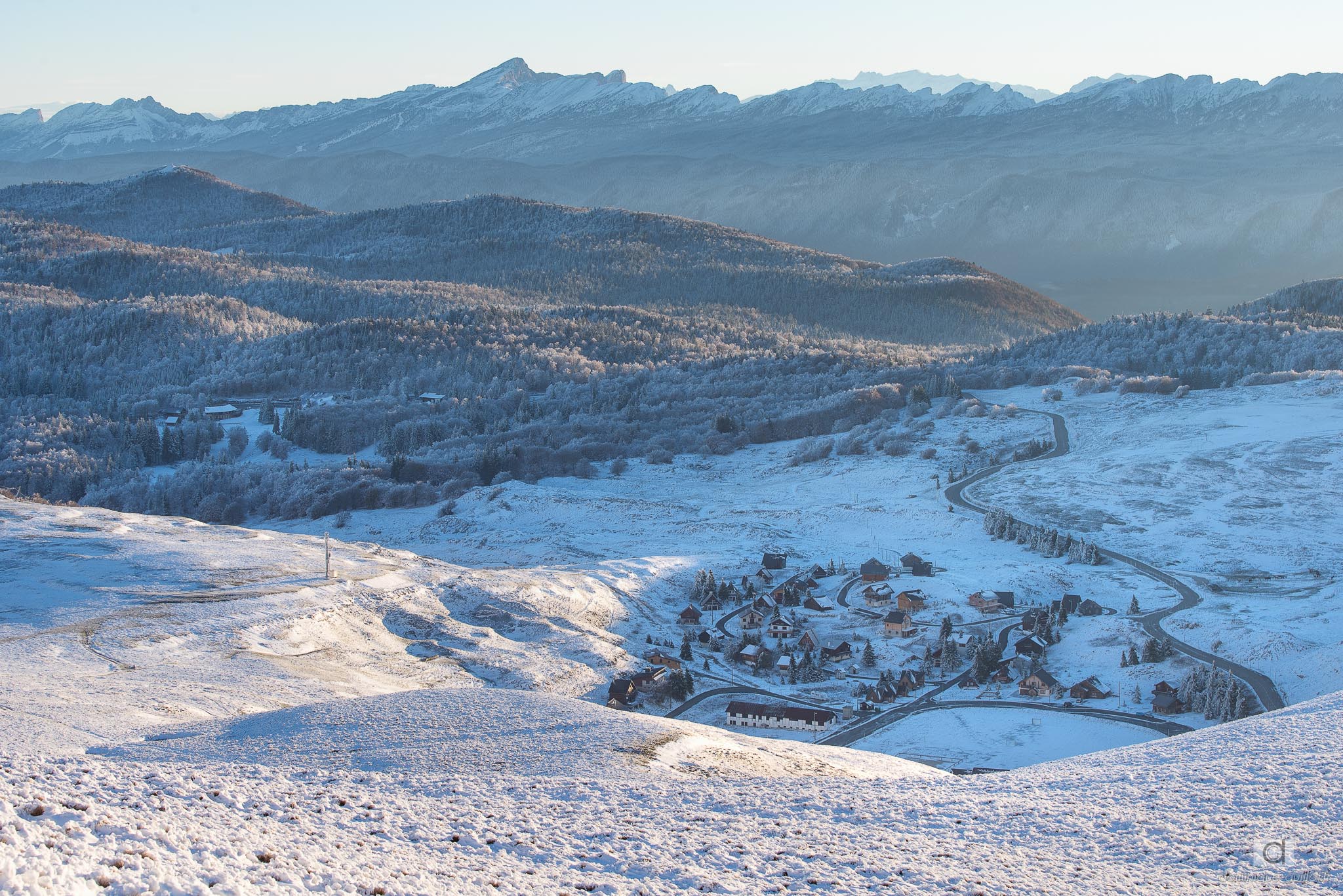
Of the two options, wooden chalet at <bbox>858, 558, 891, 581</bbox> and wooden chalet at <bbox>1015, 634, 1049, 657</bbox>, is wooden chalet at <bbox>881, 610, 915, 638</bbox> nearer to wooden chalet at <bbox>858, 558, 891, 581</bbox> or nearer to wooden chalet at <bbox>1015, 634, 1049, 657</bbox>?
wooden chalet at <bbox>1015, 634, 1049, 657</bbox>

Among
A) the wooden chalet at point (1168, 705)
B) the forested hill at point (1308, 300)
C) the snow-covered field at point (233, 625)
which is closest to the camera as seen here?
the snow-covered field at point (233, 625)

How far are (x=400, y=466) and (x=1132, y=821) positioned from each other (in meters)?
80.9

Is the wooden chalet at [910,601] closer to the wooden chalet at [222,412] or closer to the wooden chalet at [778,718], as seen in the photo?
the wooden chalet at [778,718]

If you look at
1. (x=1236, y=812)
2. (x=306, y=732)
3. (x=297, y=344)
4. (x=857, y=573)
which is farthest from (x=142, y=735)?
(x=297, y=344)

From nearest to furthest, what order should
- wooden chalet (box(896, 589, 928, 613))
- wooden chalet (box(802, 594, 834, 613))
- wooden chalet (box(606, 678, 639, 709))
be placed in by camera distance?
wooden chalet (box(606, 678, 639, 709)) < wooden chalet (box(896, 589, 928, 613)) < wooden chalet (box(802, 594, 834, 613))

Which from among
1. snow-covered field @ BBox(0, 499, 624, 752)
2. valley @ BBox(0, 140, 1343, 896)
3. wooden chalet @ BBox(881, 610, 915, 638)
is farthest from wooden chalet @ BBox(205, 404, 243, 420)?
wooden chalet @ BBox(881, 610, 915, 638)

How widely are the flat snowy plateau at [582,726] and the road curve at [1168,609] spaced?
850 mm

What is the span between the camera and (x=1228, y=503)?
255 ft

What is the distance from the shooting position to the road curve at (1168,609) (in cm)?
4569

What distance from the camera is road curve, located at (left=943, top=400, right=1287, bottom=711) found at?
150ft

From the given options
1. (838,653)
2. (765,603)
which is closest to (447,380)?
(765,603)

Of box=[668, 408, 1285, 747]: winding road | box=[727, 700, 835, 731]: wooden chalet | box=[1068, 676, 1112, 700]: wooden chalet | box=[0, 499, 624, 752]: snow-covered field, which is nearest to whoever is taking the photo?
box=[0, 499, 624, 752]: snow-covered field

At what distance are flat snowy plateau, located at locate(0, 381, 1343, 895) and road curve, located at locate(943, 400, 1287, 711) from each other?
850 millimetres

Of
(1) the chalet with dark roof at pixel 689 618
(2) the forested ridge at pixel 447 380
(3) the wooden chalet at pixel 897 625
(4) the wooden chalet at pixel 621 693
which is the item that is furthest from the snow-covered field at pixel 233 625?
(2) the forested ridge at pixel 447 380
